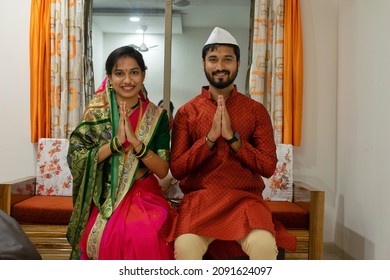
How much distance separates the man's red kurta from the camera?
169 cm

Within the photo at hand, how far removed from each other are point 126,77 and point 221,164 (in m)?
0.58

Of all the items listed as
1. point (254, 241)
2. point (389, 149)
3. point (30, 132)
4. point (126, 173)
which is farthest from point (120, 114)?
point (30, 132)

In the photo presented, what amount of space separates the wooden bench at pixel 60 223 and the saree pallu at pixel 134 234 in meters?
0.84

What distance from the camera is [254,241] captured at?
5.28 feet

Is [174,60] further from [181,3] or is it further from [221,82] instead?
[221,82]

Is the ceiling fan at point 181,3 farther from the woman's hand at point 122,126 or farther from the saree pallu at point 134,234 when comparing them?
the saree pallu at point 134,234

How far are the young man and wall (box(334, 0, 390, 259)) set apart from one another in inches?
36.2

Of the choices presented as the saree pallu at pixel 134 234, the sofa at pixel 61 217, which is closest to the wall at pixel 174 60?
Result: the sofa at pixel 61 217

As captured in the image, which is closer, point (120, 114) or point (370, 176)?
point (120, 114)

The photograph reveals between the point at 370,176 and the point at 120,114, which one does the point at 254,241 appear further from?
the point at 370,176

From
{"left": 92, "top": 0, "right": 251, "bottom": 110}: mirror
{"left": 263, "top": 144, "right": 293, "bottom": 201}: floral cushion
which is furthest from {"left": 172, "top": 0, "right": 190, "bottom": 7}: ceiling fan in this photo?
{"left": 263, "top": 144, "right": 293, "bottom": 201}: floral cushion

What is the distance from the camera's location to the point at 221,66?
1870 mm

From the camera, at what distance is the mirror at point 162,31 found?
14.4 ft

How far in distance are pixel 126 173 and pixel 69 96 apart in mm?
1604
